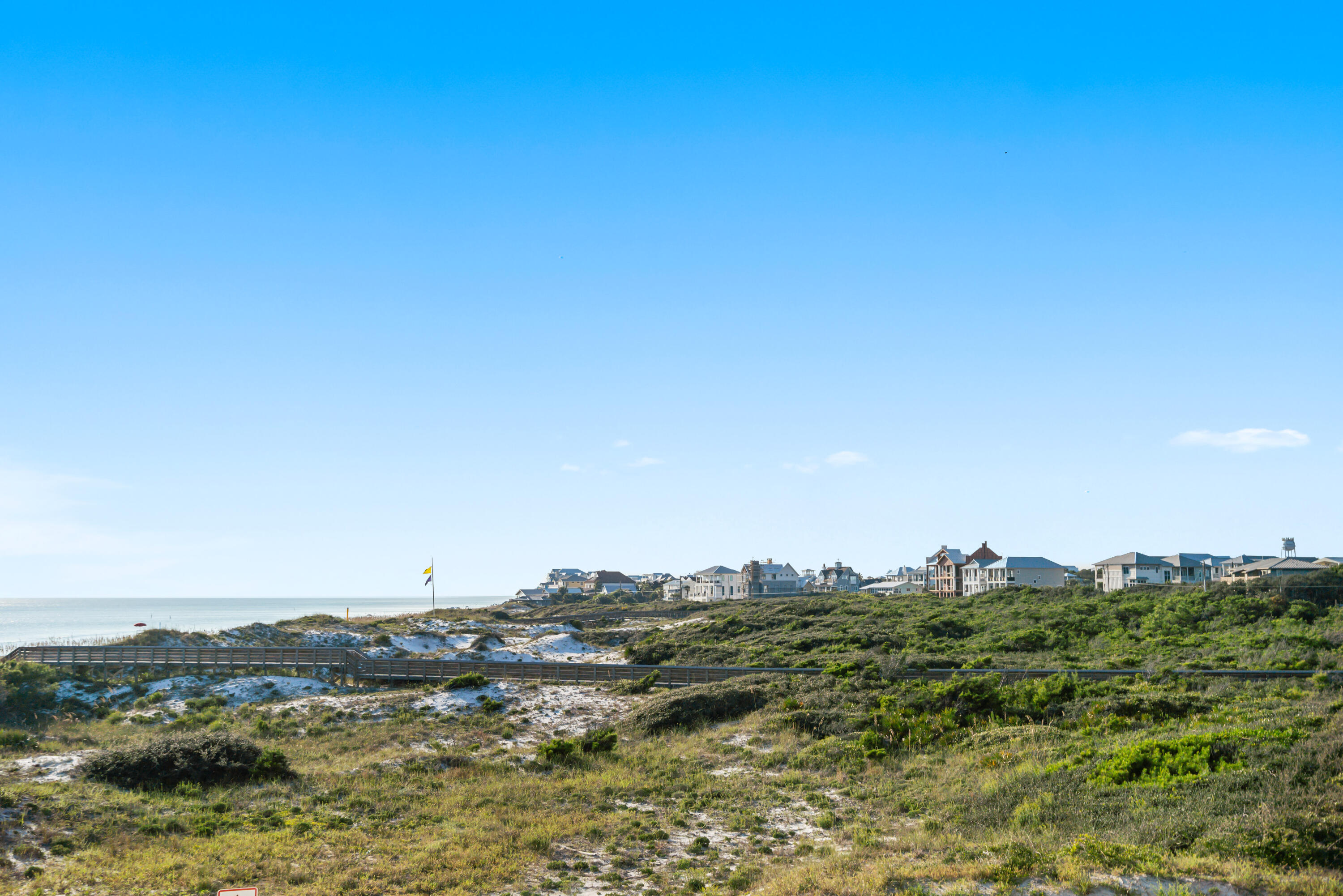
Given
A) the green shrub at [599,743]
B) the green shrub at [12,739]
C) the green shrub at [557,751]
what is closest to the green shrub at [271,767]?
the green shrub at [557,751]

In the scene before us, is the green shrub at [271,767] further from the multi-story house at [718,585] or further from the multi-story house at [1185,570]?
the multi-story house at [718,585]

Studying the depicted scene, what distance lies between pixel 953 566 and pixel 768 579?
60009 millimetres

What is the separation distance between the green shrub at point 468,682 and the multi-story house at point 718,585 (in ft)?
479

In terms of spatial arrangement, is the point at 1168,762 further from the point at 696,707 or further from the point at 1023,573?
the point at 1023,573

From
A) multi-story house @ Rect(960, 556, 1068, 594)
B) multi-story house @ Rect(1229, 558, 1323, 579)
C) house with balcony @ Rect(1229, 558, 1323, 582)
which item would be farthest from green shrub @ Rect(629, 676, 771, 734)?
multi-story house @ Rect(960, 556, 1068, 594)

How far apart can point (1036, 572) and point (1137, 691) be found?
95.3m

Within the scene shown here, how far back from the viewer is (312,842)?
60.9ft

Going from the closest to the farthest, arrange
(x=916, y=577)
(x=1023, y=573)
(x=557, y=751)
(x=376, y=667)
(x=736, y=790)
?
(x=736, y=790), (x=557, y=751), (x=376, y=667), (x=1023, y=573), (x=916, y=577)

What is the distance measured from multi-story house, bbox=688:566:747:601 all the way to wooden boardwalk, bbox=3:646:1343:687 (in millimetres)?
143117

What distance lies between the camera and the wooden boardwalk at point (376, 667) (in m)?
40.0

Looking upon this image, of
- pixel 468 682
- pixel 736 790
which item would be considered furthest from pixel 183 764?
pixel 468 682

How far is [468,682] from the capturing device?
40219 mm

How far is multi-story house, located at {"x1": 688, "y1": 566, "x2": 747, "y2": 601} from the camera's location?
188875mm

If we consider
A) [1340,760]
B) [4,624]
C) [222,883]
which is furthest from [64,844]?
[4,624]
